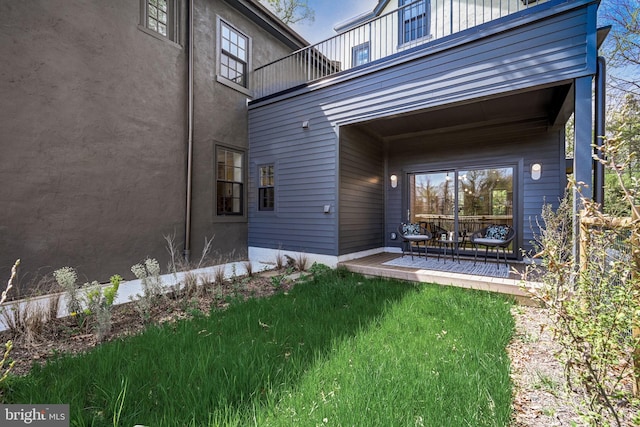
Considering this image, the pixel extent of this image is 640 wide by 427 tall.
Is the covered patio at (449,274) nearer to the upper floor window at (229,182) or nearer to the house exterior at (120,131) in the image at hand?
the upper floor window at (229,182)

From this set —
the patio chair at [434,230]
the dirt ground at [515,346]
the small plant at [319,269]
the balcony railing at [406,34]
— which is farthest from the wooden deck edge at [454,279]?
the balcony railing at [406,34]

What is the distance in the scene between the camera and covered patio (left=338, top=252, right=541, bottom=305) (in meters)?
3.90

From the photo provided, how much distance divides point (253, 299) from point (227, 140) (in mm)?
4085

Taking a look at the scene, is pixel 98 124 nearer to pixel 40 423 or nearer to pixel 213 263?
pixel 213 263

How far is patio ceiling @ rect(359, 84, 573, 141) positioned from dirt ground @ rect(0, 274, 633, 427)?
324cm

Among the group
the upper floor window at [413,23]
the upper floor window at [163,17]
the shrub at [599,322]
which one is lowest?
the shrub at [599,322]

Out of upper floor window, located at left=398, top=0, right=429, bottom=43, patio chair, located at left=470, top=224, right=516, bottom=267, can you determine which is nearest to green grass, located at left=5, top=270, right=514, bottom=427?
patio chair, located at left=470, top=224, right=516, bottom=267

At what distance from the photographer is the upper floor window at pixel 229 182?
253 inches

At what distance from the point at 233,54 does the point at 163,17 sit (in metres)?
1.57

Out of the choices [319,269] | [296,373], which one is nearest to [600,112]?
[319,269]

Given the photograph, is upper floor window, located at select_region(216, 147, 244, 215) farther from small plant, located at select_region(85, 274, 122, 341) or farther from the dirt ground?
small plant, located at select_region(85, 274, 122, 341)

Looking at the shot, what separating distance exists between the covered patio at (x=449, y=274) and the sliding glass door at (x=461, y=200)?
2.71ft

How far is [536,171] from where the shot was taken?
Answer: 17.9ft

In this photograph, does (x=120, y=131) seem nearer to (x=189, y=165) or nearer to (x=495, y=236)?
(x=189, y=165)
